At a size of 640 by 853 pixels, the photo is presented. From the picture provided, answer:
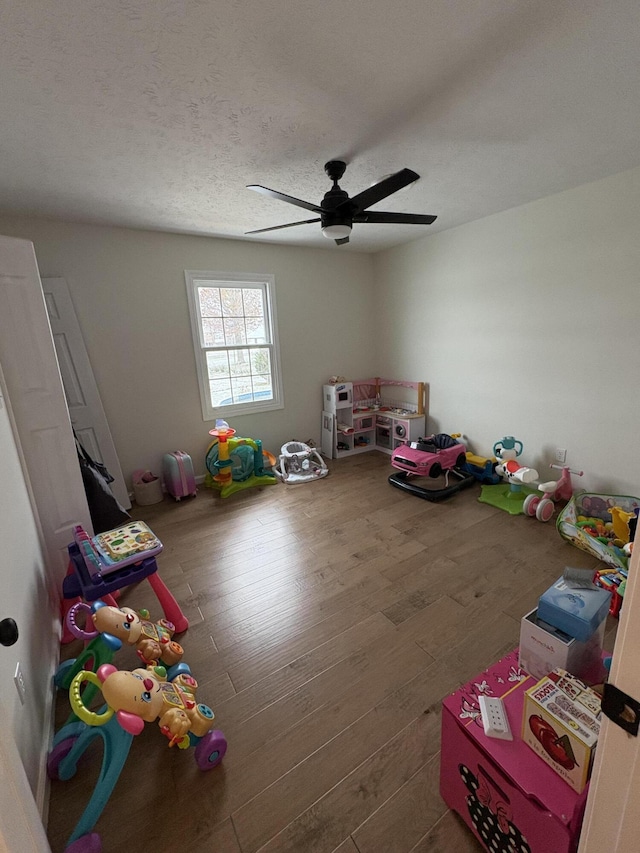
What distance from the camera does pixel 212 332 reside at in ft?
12.5

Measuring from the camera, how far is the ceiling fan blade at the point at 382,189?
66.2 inches

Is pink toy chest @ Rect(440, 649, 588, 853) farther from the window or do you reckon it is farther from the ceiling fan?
the window

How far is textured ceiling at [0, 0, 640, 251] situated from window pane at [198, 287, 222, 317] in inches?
46.5

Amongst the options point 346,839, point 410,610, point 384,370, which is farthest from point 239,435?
point 346,839

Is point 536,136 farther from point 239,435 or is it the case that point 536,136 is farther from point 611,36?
point 239,435

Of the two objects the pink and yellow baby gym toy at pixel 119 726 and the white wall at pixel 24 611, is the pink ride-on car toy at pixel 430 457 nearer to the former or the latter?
the pink and yellow baby gym toy at pixel 119 726

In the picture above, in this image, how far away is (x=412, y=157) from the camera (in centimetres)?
209

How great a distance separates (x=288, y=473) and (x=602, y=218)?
136 inches

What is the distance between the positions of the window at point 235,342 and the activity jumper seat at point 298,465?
59 centimetres

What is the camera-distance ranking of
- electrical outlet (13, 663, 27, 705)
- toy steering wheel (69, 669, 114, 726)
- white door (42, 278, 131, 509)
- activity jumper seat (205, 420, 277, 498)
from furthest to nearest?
activity jumper seat (205, 420, 277, 498) → white door (42, 278, 131, 509) → electrical outlet (13, 663, 27, 705) → toy steering wheel (69, 669, 114, 726)

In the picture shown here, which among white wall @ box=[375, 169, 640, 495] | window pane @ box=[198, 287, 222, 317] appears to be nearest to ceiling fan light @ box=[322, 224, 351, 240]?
white wall @ box=[375, 169, 640, 495]

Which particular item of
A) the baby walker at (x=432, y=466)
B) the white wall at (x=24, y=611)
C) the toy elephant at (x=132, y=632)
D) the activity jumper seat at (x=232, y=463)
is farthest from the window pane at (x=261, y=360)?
the toy elephant at (x=132, y=632)

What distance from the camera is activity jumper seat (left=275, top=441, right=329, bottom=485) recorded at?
3902mm

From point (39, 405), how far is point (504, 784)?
2.59 meters
